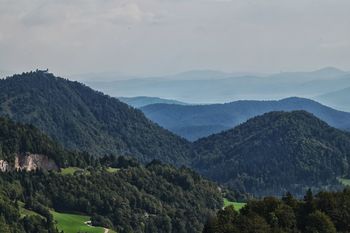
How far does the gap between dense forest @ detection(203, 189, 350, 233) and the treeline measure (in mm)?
87867

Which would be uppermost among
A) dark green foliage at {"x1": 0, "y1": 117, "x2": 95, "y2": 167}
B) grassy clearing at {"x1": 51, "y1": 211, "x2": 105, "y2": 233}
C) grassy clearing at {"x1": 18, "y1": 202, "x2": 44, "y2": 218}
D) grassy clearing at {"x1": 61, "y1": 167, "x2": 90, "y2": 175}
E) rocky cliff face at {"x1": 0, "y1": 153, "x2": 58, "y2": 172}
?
dark green foliage at {"x1": 0, "y1": 117, "x2": 95, "y2": 167}

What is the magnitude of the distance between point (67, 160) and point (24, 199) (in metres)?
38.6

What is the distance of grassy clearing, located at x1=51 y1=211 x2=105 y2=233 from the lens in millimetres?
145500

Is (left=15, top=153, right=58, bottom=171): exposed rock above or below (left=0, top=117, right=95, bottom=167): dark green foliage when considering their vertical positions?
below

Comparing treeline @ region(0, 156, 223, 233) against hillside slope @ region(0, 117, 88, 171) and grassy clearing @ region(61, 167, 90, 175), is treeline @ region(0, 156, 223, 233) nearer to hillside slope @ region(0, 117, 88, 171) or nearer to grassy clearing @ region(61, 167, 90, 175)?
grassy clearing @ region(61, 167, 90, 175)

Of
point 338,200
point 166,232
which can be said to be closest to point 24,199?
point 166,232

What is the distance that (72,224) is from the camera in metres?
150


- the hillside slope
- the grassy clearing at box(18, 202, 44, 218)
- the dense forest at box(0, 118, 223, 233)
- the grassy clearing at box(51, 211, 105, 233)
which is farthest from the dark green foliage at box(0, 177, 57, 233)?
the hillside slope

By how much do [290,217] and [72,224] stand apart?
307ft

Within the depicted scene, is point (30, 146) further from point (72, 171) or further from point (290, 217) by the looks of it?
point (290, 217)

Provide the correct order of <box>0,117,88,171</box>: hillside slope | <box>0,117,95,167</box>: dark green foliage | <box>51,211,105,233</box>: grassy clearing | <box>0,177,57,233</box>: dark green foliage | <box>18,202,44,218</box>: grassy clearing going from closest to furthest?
<box>0,177,57,233</box>: dark green foliage → <box>18,202,44,218</box>: grassy clearing → <box>51,211,105,233</box>: grassy clearing → <box>0,117,88,171</box>: hillside slope → <box>0,117,95,167</box>: dark green foliage

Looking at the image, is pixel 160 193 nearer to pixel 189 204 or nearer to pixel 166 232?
pixel 189 204

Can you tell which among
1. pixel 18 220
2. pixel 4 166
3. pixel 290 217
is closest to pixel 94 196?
pixel 4 166

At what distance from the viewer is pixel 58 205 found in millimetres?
165000
